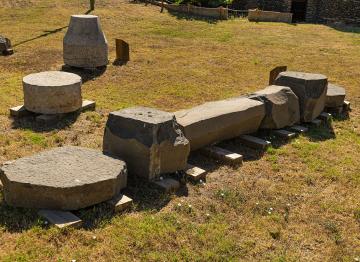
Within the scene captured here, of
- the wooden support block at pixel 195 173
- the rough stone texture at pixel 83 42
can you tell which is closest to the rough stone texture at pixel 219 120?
the wooden support block at pixel 195 173

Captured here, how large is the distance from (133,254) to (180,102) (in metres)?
5.75

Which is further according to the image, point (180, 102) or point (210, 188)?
point (180, 102)

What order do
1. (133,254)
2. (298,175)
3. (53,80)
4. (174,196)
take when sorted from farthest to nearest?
(53,80), (298,175), (174,196), (133,254)

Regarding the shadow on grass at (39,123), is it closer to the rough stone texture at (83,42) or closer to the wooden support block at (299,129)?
the rough stone texture at (83,42)

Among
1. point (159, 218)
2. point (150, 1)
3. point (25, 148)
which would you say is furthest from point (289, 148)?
point (150, 1)

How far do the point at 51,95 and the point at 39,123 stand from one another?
58 centimetres

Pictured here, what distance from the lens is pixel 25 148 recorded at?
7176 mm

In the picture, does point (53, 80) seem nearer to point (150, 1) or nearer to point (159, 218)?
point (159, 218)

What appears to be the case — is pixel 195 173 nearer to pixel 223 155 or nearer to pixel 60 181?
pixel 223 155

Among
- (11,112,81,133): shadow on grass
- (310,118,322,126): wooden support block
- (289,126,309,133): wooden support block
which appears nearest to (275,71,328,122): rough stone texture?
(310,118,322,126): wooden support block

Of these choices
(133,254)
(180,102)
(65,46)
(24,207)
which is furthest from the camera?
(65,46)

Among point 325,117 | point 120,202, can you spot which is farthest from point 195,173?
point 325,117

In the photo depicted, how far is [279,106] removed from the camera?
8.08 meters

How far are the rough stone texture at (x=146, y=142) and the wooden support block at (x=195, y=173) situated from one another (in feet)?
0.48
